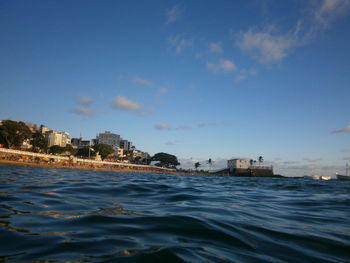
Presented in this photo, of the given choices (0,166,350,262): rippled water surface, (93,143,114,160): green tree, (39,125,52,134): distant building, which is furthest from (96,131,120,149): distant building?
(0,166,350,262): rippled water surface

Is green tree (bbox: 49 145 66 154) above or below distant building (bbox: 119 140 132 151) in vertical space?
below

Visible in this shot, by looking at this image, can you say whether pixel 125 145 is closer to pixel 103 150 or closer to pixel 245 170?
pixel 103 150

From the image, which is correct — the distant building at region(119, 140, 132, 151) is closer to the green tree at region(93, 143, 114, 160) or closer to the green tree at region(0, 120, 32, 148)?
the green tree at region(93, 143, 114, 160)

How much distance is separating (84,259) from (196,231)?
198 centimetres

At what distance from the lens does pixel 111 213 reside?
4.82 metres

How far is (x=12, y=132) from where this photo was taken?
6425cm

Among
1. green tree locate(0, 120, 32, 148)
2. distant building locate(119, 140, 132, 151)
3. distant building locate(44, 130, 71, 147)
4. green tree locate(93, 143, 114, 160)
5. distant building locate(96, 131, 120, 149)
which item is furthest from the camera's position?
distant building locate(119, 140, 132, 151)

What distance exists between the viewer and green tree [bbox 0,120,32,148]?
63.6 meters

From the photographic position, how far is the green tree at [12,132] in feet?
209

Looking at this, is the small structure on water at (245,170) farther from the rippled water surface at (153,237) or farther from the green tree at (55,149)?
the rippled water surface at (153,237)

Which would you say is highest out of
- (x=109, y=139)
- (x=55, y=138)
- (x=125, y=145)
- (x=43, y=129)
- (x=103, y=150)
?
(x=109, y=139)

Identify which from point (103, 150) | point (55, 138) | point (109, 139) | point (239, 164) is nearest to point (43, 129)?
point (55, 138)

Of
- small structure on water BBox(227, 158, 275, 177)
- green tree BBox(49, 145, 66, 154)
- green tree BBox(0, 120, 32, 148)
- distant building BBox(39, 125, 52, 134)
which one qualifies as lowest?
small structure on water BBox(227, 158, 275, 177)

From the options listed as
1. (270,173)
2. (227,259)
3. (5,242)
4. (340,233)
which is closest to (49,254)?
(5,242)
